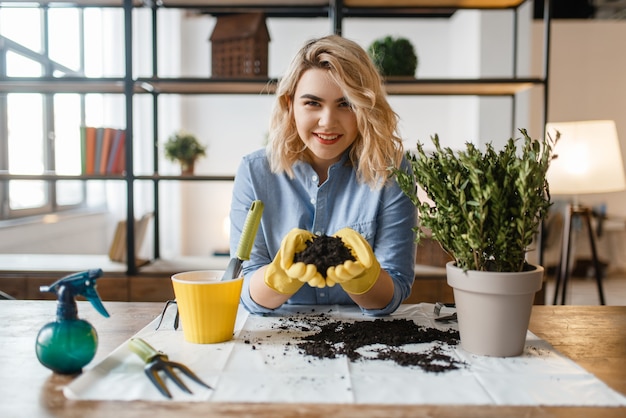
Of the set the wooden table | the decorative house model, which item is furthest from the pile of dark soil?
the decorative house model

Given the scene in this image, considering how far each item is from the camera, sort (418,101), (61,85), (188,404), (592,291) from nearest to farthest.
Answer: (188,404)
(61,85)
(592,291)
(418,101)

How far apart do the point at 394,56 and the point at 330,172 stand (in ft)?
4.03

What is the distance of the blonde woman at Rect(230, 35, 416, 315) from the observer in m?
1.17

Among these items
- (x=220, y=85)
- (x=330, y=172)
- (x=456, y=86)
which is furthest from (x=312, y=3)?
(x=330, y=172)

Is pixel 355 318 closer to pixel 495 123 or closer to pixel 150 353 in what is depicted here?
pixel 150 353

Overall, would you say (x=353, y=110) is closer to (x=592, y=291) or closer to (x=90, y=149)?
(x=90, y=149)

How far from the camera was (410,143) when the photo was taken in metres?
5.14

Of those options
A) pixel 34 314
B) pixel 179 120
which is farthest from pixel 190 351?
pixel 179 120

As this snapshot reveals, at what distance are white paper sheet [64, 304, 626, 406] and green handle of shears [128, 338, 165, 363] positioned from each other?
19 millimetres

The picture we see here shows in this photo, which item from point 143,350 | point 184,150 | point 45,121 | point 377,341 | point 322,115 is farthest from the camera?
point 45,121

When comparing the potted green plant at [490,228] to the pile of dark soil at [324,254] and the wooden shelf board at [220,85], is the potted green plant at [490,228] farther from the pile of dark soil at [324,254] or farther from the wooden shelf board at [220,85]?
the wooden shelf board at [220,85]

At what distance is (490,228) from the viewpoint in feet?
2.44

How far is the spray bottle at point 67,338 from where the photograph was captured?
69 cm

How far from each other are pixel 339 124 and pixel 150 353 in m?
0.69
